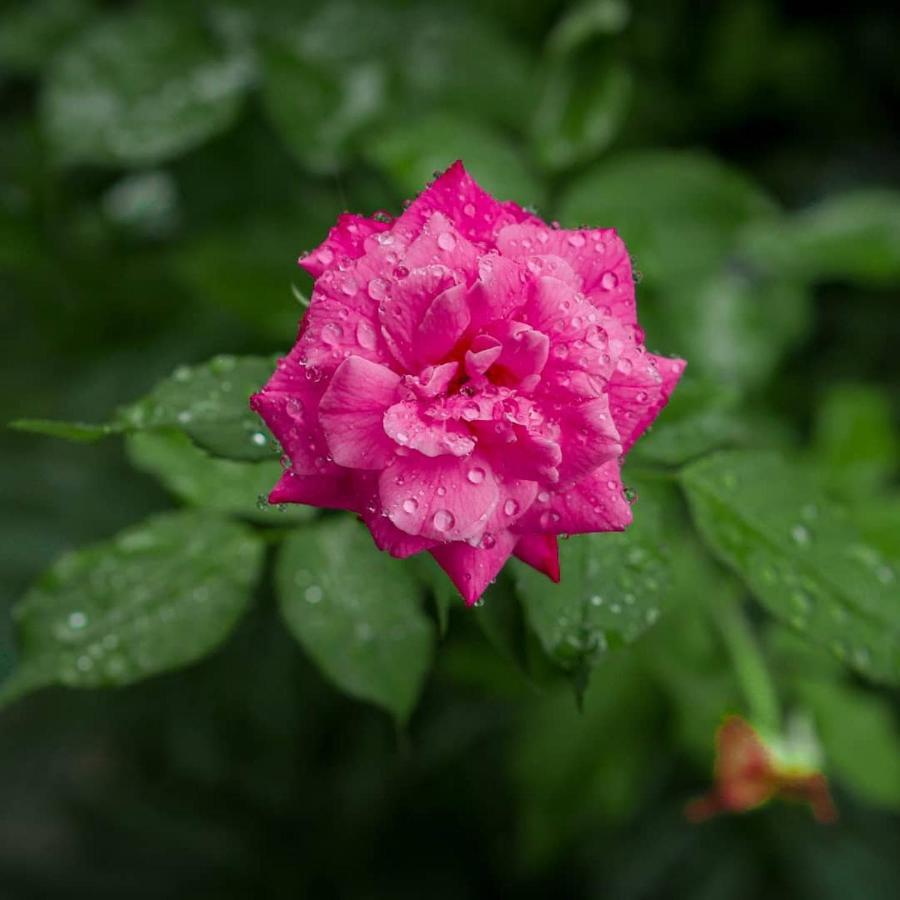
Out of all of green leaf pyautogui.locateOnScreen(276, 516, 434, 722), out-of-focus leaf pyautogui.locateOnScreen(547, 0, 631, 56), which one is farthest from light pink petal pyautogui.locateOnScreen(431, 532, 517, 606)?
out-of-focus leaf pyautogui.locateOnScreen(547, 0, 631, 56)

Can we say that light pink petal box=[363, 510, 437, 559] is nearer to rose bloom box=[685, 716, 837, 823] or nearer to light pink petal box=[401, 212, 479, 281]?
light pink petal box=[401, 212, 479, 281]

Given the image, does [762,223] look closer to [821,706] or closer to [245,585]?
[821,706]

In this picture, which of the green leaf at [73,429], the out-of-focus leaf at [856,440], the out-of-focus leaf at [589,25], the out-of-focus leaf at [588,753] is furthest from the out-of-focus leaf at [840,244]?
the green leaf at [73,429]

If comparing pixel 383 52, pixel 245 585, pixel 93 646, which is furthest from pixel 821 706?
→ pixel 383 52

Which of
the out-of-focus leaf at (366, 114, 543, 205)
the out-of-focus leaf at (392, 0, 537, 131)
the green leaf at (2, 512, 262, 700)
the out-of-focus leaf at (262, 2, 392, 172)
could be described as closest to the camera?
the green leaf at (2, 512, 262, 700)

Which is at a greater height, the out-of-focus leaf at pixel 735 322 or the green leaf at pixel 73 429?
the green leaf at pixel 73 429

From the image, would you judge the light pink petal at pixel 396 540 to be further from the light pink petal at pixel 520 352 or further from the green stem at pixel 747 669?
the green stem at pixel 747 669
